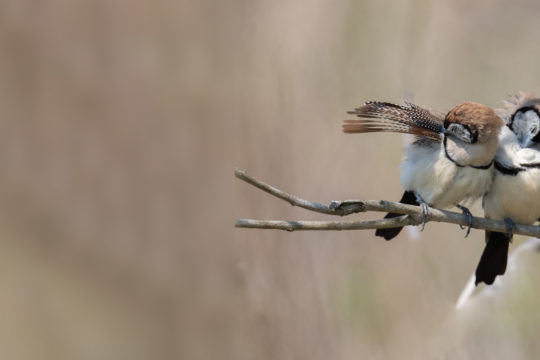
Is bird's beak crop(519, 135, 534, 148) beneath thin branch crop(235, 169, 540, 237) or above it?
beneath

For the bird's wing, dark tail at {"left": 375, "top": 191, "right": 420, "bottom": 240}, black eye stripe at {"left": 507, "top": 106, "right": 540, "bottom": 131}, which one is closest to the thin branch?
the bird's wing

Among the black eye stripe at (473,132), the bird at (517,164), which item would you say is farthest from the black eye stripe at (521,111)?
the black eye stripe at (473,132)

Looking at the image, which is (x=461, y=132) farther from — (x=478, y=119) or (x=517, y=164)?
(x=517, y=164)

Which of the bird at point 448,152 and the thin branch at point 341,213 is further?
the bird at point 448,152

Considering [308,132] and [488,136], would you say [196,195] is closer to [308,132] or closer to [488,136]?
[488,136]

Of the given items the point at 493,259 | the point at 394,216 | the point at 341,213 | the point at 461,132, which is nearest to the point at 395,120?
the point at 461,132

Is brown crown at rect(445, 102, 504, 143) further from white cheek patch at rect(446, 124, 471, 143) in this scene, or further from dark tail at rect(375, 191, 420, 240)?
dark tail at rect(375, 191, 420, 240)

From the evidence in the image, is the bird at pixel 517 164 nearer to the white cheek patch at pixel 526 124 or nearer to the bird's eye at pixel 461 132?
the white cheek patch at pixel 526 124
